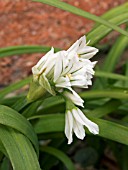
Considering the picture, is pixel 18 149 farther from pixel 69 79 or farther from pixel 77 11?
pixel 77 11

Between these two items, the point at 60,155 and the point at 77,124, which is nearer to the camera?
the point at 77,124

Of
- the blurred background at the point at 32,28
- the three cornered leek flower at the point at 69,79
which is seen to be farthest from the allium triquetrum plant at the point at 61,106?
the blurred background at the point at 32,28

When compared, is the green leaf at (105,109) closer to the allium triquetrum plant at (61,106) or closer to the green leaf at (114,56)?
the allium triquetrum plant at (61,106)

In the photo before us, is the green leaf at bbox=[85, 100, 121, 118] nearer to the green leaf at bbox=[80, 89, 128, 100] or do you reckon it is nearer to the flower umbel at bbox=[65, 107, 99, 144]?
the green leaf at bbox=[80, 89, 128, 100]

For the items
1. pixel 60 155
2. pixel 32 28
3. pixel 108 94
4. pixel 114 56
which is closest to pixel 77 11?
pixel 108 94

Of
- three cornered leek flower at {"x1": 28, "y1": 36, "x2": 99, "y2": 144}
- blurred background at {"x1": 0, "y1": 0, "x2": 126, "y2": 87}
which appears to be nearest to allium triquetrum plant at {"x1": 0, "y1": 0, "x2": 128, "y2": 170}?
three cornered leek flower at {"x1": 28, "y1": 36, "x2": 99, "y2": 144}
